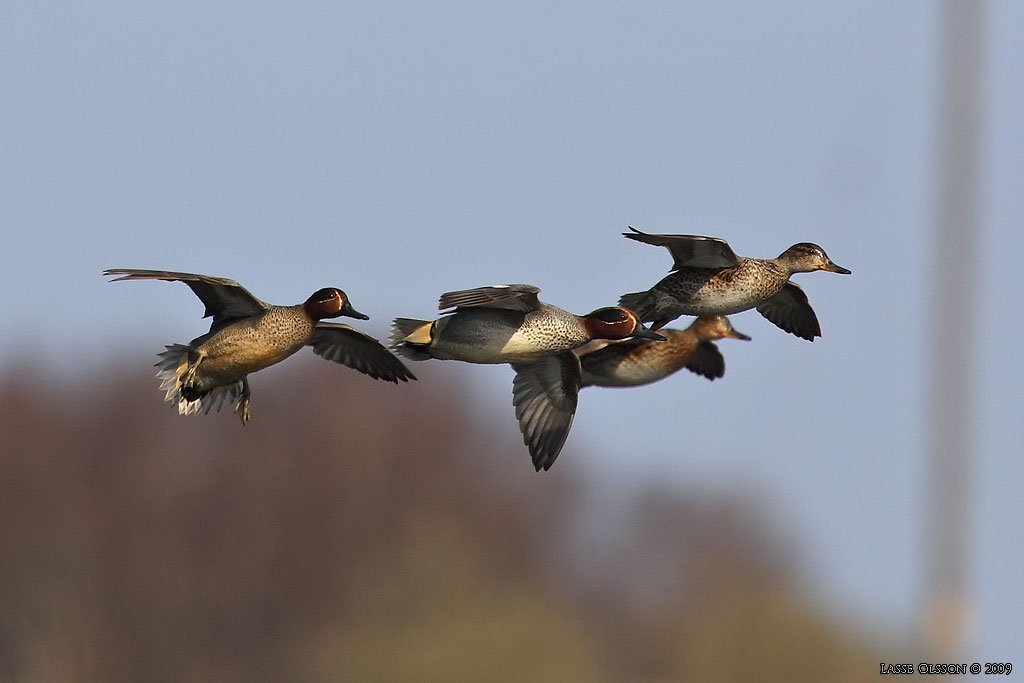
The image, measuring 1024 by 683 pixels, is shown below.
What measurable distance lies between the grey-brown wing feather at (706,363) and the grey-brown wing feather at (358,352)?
8.68 feet

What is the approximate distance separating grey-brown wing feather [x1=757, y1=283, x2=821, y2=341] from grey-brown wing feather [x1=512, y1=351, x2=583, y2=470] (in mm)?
1468

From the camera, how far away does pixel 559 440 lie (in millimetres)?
10367

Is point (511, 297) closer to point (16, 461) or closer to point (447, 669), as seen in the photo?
point (447, 669)

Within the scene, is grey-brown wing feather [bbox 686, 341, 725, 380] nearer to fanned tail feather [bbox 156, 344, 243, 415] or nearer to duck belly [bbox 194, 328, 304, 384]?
fanned tail feather [bbox 156, 344, 243, 415]

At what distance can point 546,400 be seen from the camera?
10.5 metres

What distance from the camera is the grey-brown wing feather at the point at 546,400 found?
1034 cm

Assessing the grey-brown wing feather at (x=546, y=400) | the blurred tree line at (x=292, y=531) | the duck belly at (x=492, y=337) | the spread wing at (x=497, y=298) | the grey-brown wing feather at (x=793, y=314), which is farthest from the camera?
the blurred tree line at (x=292, y=531)

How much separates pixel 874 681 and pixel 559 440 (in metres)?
23.4

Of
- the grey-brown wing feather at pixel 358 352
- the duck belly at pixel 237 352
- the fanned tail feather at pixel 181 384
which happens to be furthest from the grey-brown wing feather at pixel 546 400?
the fanned tail feather at pixel 181 384

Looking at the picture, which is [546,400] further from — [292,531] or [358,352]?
[292,531]

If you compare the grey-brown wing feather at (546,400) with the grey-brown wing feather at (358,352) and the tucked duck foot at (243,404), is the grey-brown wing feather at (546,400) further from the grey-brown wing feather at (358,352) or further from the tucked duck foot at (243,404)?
the tucked duck foot at (243,404)

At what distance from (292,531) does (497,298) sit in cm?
4480

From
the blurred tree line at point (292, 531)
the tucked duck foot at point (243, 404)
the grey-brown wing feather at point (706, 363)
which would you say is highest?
the grey-brown wing feather at point (706, 363)

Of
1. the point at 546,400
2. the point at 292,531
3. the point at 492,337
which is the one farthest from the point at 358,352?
the point at 292,531
